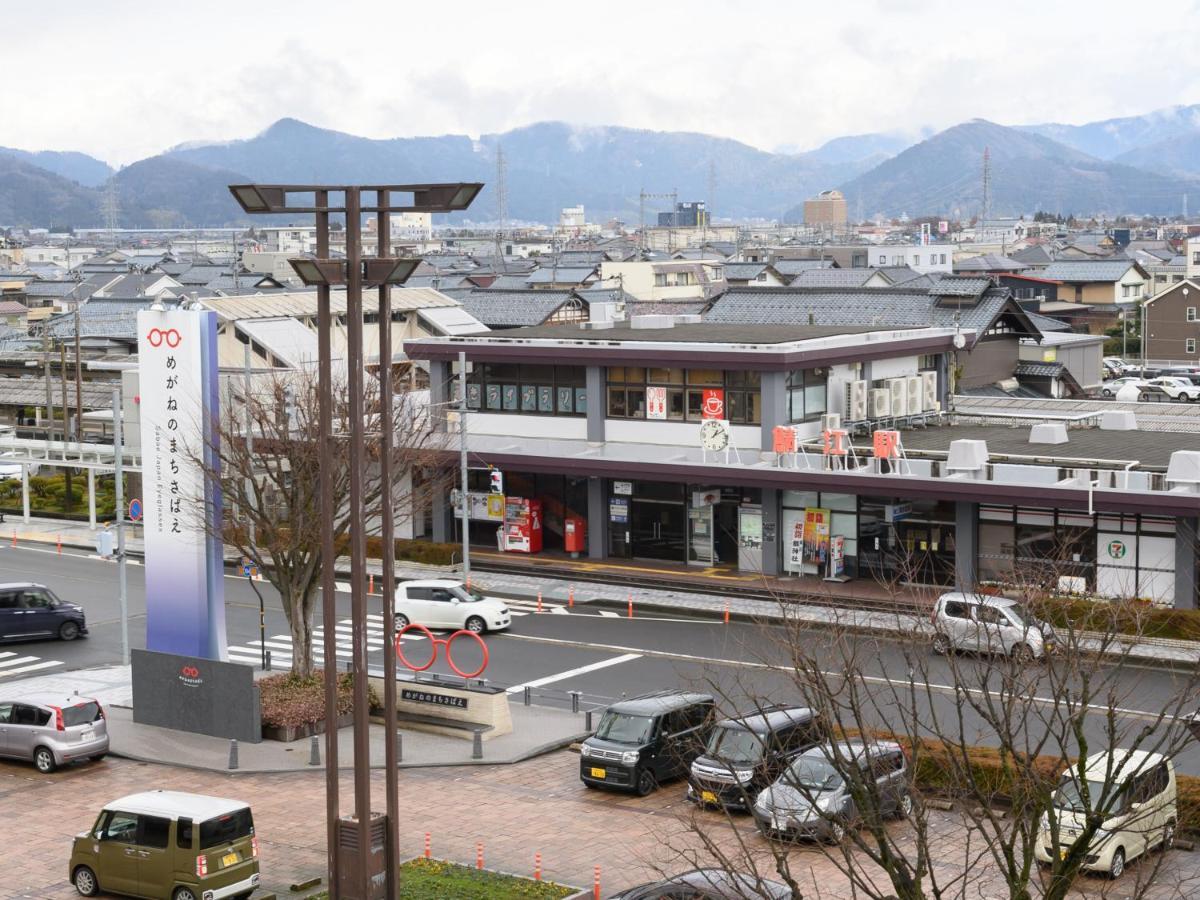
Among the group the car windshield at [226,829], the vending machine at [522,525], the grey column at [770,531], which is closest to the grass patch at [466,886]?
the car windshield at [226,829]

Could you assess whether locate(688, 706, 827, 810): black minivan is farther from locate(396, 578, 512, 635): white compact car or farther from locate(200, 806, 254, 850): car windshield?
locate(396, 578, 512, 635): white compact car

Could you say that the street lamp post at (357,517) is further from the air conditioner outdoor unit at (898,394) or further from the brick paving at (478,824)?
the air conditioner outdoor unit at (898,394)

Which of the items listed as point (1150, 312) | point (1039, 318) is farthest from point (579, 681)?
point (1150, 312)

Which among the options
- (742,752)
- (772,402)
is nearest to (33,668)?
(742,752)

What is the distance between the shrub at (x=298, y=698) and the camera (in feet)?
100

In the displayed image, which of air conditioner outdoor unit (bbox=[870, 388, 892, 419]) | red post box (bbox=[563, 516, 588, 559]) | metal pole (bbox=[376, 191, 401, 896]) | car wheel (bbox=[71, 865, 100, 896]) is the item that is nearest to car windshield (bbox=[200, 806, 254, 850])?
car wheel (bbox=[71, 865, 100, 896])

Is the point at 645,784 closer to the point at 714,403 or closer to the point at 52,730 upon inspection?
the point at 52,730

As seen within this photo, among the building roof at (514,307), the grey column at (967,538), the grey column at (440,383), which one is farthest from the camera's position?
the building roof at (514,307)

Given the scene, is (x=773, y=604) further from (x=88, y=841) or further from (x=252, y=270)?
(x=252, y=270)

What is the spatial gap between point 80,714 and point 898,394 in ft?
91.6

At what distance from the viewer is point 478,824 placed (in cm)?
2539

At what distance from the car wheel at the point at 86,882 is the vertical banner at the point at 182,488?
30.5 feet

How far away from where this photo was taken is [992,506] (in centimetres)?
4066

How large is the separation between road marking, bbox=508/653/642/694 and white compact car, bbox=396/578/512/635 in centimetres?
402
